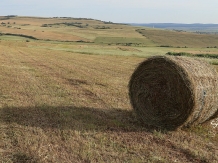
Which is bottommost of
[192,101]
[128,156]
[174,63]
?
[128,156]

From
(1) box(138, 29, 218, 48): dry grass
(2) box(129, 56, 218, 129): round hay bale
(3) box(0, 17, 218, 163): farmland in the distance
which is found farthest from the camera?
(1) box(138, 29, 218, 48): dry grass

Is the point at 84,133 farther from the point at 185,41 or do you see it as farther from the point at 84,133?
the point at 185,41

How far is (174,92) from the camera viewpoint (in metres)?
7.87

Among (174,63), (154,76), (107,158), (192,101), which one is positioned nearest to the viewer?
(107,158)

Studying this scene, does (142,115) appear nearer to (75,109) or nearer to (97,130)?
(97,130)

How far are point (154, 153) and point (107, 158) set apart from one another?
1043 mm

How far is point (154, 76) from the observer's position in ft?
27.7

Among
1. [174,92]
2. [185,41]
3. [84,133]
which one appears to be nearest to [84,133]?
[84,133]

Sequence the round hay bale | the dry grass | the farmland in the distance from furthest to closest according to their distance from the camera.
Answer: the dry grass < the round hay bale < the farmland in the distance

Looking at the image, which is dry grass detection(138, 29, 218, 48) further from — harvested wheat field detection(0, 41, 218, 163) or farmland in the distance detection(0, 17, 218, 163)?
harvested wheat field detection(0, 41, 218, 163)

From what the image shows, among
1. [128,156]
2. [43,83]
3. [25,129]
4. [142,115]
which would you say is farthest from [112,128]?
[43,83]

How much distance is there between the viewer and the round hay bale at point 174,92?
7548 millimetres

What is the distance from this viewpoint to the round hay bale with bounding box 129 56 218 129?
7548 millimetres

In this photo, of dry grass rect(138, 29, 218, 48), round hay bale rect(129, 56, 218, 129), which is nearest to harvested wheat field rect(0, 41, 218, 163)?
round hay bale rect(129, 56, 218, 129)
